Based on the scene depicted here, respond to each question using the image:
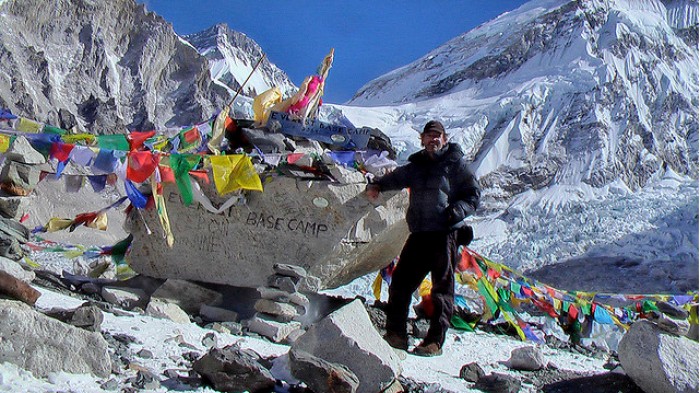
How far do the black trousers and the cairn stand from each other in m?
1.02

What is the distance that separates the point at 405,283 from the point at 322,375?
3.92 feet

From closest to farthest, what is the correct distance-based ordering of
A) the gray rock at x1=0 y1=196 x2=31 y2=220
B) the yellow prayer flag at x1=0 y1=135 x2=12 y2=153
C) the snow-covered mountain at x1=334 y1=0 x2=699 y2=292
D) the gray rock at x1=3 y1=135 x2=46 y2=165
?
the yellow prayer flag at x1=0 y1=135 x2=12 y2=153, the gray rock at x1=3 y1=135 x2=46 y2=165, the gray rock at x1=0 y1=196 x2=31 y2=220, the snow-covered mountain at x1=334 y1=0 x2=699 y2=292

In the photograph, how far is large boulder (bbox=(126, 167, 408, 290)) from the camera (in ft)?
18.6

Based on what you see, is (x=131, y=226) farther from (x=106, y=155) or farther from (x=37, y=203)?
(x=37, y=203)

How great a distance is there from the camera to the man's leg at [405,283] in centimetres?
390

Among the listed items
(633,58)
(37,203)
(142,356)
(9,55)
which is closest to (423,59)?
(633,58)

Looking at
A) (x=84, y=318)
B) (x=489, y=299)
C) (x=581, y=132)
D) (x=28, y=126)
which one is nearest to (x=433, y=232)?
(x=84, y=318)

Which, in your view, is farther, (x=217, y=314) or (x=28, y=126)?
(x=28, y=126)

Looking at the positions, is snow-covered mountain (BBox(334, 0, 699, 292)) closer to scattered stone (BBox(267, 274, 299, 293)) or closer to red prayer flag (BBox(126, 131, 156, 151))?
red prayer flag (BBox(126, 131, 156, 151))

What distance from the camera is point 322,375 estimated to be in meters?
2.86

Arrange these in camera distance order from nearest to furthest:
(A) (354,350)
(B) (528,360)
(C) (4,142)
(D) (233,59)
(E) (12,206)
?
1. (A) (354,350)
2. (B) (528,360)
3. (C) (4,142)
4. (E) (12,206)
5. (D) (233,59)

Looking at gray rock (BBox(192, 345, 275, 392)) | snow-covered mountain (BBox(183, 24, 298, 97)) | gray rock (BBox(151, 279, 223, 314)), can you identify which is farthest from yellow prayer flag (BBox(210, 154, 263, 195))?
snow-covered mountain (BBox(183, 24, 298, 97))

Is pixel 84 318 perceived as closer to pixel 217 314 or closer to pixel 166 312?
pixel 166 312

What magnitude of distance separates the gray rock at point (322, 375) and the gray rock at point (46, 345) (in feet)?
Result: 2.62
